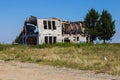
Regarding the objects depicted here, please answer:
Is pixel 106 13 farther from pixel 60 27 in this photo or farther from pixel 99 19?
pixel 60 27

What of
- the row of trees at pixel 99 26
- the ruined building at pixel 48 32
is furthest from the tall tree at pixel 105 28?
the ruined building at pixel 48 32

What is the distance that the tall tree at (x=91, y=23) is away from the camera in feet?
308

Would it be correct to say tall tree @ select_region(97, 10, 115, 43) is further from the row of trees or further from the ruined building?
the ruined building

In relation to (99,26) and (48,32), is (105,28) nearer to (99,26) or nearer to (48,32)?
(99,26)

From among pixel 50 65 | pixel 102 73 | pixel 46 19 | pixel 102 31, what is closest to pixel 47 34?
pixel 46 19

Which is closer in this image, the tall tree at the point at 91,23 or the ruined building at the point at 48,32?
the ruined building at the point at 48,32

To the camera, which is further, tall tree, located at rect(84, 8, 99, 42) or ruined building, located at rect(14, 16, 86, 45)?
tall tree, located at rect(84, 8, 99, 42)

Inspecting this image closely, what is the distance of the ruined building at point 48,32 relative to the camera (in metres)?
87.1

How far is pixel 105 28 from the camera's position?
9481 cm

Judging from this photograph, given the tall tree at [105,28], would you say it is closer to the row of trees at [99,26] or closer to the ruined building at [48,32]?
the row of trees at [99,26]

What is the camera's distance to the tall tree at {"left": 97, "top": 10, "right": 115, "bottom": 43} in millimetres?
94125

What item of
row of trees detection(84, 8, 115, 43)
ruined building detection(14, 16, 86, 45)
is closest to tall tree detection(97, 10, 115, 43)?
row of trees detection(84, 8, 115, 43)

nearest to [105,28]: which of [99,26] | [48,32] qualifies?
[99,26]

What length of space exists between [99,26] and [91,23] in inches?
91.2
